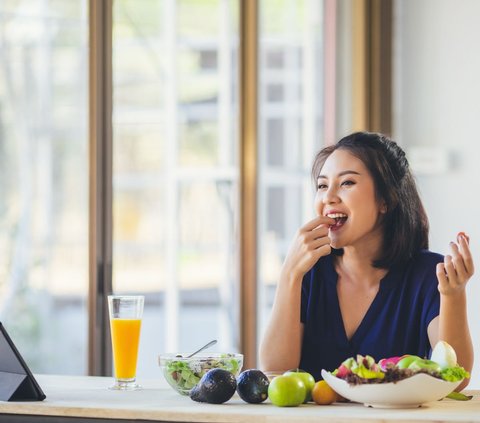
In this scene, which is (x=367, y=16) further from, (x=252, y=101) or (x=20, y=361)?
(x=20, y=361)

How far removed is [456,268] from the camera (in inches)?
79.9

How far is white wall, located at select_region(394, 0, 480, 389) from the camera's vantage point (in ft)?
13.5

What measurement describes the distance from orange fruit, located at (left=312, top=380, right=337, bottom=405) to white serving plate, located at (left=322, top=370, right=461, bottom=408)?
0.04 metres

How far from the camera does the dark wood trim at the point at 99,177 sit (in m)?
3.30

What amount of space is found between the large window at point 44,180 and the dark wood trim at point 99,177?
0.37ft

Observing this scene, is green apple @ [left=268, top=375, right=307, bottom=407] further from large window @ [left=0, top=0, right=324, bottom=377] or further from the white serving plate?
large window @ [left=0, top=0, right=324, bottom=377]

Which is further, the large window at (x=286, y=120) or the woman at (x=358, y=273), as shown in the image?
the large window at (x=286, y=120)

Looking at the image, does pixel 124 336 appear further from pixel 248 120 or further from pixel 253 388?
pixel 248 120

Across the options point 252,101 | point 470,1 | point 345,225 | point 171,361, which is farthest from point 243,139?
point 171,361

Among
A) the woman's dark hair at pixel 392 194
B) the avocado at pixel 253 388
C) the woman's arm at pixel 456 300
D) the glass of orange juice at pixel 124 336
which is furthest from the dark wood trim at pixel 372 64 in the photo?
the avocado at pixel 253 388

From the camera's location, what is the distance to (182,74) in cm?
448

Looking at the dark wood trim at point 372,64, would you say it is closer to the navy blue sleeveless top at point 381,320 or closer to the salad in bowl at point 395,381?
the navy blue sleeveless top at point 381,320

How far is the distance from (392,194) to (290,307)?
1.27ft

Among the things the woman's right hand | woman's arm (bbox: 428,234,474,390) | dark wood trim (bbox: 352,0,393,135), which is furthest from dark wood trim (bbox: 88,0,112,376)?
woman's arm (bbox: 428,234,474,390)
